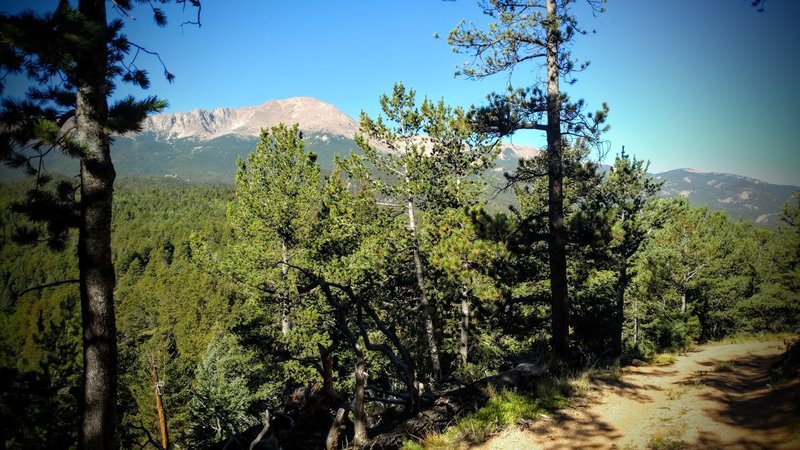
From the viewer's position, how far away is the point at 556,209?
27.0ft

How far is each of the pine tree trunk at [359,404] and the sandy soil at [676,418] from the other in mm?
1788

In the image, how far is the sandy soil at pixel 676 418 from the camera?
446 centimetres

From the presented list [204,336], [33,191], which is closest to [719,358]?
[33,191]

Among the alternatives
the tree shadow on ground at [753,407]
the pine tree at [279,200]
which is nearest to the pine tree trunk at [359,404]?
the tree shadow on ground at [753,407]

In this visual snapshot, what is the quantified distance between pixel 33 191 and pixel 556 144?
29.4 ft

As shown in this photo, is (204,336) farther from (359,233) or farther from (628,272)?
(628,272)

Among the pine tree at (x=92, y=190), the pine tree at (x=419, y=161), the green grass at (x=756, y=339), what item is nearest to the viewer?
the pine tree at (x=92, y=190)

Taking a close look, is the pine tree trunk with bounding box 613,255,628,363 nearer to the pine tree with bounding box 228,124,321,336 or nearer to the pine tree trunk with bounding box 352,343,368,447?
the pine tree with bounding box 228,124,321,336

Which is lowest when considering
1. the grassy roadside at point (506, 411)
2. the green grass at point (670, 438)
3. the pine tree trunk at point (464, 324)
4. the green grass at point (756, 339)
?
the green grass at point (756, 339)

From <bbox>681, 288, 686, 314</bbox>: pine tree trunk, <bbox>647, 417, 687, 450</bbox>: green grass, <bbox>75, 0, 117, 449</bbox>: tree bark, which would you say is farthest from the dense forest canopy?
<bbox>647, 417, 687, 450</bbox>: green grass

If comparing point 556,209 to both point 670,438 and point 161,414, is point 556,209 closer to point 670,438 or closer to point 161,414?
point 670,438

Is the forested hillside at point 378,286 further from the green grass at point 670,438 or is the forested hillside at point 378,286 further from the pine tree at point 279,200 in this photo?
the green grass at point 670,438

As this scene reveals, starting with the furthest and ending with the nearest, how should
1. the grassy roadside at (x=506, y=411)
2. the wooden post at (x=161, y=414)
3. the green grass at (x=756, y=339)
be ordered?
1. the green grass at (x=756, y=339)
2. the wooden post at (x=161, y=414)
3. the grassy roadside at (x=506, y=411)

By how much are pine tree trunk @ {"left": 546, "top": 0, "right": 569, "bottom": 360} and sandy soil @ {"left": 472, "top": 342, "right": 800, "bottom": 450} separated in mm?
1383
